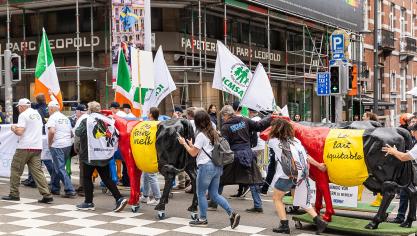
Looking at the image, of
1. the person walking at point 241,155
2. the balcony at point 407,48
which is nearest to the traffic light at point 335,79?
the person walking at point 241,155

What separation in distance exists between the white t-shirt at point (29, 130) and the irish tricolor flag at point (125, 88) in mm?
1977

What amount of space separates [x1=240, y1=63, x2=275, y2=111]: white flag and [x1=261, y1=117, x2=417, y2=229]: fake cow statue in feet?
7.14

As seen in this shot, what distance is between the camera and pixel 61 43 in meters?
19.9

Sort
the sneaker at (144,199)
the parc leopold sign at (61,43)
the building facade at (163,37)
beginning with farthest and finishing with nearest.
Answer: the parc leopold sign at (61,43), the building facade at (163,37), the sneaker at (144,199)

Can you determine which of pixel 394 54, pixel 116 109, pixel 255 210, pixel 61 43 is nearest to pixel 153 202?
pixel 255 210

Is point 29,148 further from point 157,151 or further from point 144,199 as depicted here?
point 157,151

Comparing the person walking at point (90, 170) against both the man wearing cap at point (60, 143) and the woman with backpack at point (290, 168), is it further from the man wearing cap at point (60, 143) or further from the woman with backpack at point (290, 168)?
the woman with backpack at point (290, 168)

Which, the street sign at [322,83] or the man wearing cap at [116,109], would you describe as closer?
the man wearing cap at [116,109]

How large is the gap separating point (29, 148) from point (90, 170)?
1.28 meters

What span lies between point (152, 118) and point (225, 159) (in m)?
2.40

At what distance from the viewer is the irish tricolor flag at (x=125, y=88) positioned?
11609mm

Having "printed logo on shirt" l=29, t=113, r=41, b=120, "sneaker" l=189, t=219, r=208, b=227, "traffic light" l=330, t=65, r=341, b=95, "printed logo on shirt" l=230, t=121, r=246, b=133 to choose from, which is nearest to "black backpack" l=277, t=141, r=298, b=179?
"sneaker" l=189, t=219, r=208, b=227

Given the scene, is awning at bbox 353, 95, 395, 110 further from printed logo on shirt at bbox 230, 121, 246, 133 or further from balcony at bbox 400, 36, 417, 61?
printed logo on shirt at bbox 230, 121, 246, 133

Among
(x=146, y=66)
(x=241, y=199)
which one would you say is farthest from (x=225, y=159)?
(x=146, y=66)
